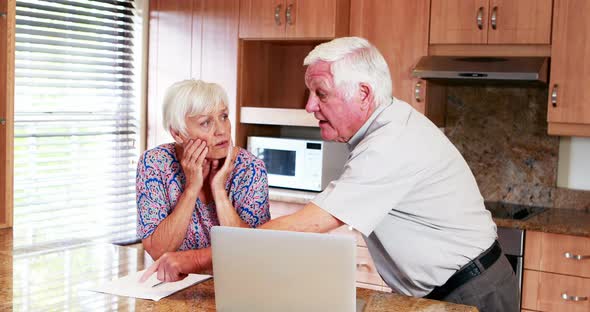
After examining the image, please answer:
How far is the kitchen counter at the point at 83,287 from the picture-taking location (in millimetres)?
1642

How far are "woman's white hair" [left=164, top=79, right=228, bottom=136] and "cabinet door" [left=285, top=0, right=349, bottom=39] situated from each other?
4.91ft

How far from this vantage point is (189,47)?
4.08 meters

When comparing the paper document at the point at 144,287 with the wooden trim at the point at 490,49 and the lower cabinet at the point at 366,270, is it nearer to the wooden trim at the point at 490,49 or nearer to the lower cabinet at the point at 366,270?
the lower cabinet at the point at 366,270

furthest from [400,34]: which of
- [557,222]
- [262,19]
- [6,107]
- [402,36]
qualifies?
[6,107]

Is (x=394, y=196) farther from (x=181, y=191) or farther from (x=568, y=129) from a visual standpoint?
(x=568, y=129)

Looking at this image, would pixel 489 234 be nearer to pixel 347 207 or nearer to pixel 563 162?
pixel 347 207

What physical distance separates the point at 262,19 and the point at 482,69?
1202 mm

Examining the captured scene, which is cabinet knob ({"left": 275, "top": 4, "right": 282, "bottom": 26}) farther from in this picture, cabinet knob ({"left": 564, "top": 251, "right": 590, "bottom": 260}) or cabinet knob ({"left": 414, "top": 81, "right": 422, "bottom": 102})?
cabinet knob ({"left": 564, "top": 251, "right": 590, "bottom": 260})

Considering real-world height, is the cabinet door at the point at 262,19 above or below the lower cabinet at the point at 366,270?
above

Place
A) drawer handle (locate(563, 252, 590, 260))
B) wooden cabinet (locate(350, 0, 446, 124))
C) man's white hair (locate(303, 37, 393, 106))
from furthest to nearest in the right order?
1. wooden cabinet (locate(350, 0, 446, 124))
2. drawer handle (locate(563, 252, 590, 260))
3. man's white hair (locate(303, 37, 393, 106))

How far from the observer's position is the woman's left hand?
2213 mm

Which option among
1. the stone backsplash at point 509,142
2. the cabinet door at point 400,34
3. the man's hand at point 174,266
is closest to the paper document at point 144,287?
the man's hand at point 174,266

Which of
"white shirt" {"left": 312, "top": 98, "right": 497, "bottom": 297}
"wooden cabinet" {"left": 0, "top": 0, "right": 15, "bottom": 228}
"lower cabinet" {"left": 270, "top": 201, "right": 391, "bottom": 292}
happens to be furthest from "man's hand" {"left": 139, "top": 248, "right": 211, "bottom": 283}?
"lower cabinet" {"left": 270, "top": 201, "right": 391, "bottom": 292}

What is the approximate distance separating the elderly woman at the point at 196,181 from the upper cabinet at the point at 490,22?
62.3 inches
